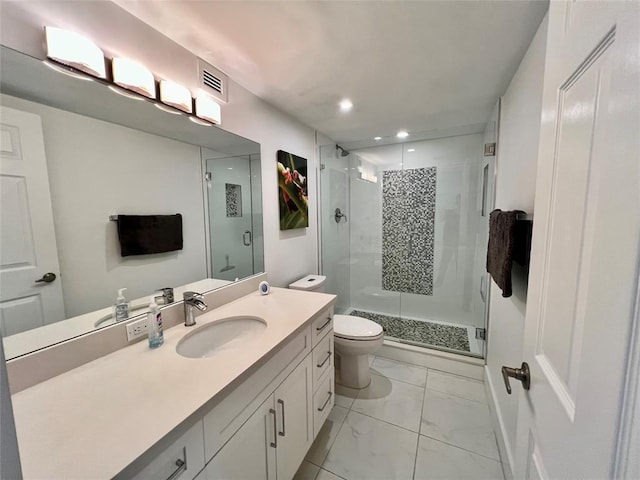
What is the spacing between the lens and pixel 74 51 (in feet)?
2.98

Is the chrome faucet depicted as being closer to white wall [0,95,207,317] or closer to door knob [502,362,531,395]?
white wall [0,95,207,317]

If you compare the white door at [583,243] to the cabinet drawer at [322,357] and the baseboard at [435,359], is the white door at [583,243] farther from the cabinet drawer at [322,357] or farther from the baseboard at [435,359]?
the baseboard at [435,359]

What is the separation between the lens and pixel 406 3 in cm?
104

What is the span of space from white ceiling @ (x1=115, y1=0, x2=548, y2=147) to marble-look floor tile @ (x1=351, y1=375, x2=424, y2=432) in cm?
226

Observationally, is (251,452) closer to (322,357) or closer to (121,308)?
(322,357)

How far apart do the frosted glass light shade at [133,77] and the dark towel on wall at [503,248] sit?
1.75m

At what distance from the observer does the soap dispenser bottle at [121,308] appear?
1073mm

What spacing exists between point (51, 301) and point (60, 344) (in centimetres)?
16

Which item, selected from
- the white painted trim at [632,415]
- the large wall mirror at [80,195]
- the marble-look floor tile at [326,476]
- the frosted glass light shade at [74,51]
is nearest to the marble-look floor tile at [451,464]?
the marble-look floor tile at [326,476]

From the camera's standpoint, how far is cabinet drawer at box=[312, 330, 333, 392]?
146 centimetres

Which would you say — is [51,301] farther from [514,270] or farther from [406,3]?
[514,270]

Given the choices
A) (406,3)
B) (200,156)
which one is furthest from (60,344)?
(406,3)

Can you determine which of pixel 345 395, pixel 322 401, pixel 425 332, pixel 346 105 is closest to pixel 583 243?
pixel 322 401

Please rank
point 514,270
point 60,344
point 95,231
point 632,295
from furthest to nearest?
point 514,270 → point 95,231 → point 60,344 → point 632,295
